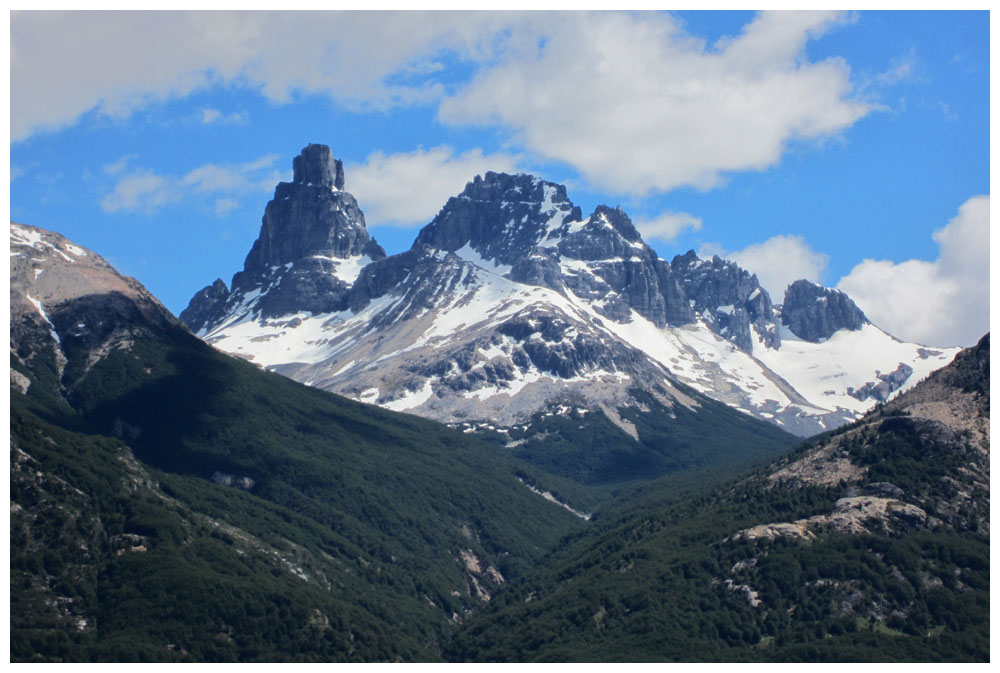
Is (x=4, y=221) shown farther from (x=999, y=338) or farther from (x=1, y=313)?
(x=999, y=338)

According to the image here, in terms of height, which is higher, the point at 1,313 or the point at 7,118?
the point at 7,118
